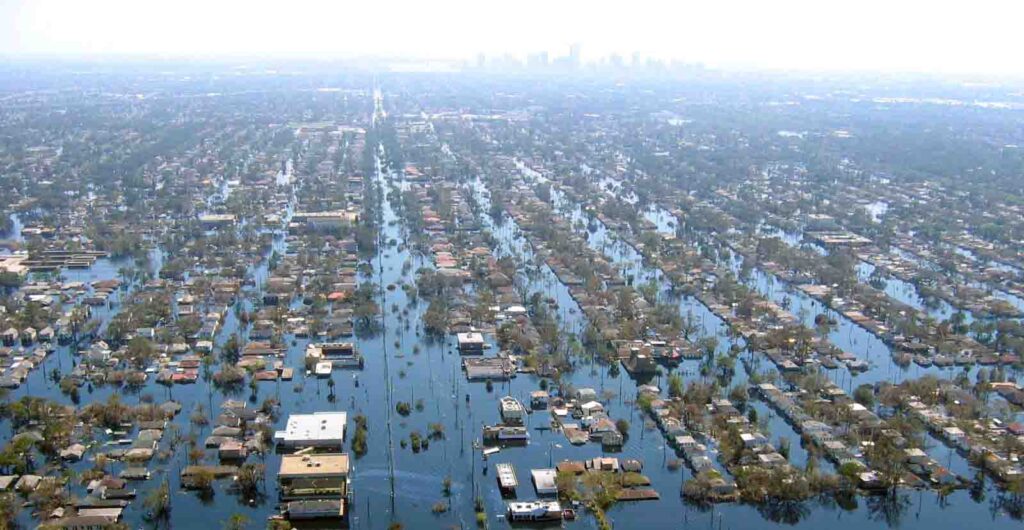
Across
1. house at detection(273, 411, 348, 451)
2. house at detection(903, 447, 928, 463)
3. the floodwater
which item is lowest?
the floodwater

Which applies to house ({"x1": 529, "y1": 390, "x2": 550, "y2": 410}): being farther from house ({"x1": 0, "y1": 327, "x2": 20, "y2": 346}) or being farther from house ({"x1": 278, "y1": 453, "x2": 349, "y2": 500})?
house ({"x1": 0, "y1": 327, "x2": 20, "y2": 346})

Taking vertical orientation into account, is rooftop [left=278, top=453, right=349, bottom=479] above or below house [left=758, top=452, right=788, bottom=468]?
above

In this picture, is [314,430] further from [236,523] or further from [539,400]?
Result: [539,400]

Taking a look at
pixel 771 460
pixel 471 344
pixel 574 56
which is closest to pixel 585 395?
pixel 471 344

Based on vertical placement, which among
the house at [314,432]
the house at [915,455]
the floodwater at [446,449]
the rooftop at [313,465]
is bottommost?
the floodwater at [446,449]

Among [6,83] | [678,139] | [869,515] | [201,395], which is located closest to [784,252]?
[869,515]

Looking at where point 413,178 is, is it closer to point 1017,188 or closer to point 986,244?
point 986,244

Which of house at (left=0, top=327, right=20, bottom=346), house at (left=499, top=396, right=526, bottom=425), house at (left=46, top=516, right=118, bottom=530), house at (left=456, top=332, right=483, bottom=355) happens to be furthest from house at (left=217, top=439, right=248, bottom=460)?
house at (left=0, top=327, right=20, bottom=346)

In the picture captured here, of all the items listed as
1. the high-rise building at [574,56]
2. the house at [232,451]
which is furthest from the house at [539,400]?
the high-rise building at [574,56]

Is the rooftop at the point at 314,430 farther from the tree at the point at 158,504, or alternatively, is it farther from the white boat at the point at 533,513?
the white boat at the point at 533,513
